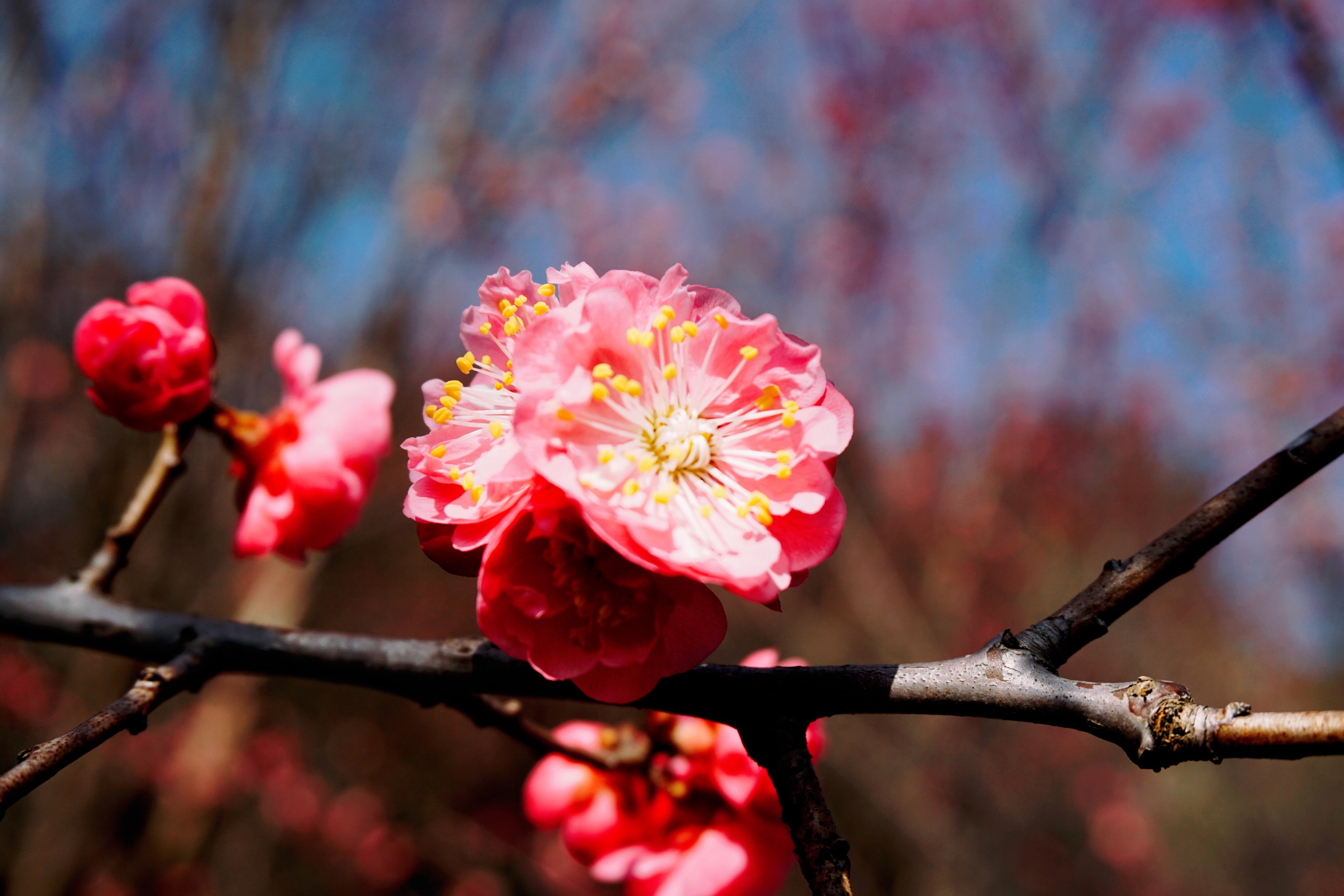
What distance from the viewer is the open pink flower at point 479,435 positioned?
628mm

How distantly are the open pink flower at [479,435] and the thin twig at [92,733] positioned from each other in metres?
0.28

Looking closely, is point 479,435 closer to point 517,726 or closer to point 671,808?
point 517,726

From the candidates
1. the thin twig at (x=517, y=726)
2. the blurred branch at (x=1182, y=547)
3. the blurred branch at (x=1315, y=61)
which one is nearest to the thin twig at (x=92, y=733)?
the thin twig at (x=517, y=726)

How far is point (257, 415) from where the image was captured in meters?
1.19

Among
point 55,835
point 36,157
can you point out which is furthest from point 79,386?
point 55,835

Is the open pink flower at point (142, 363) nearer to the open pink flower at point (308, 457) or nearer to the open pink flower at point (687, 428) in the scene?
the open pink flower at point (308, 457)

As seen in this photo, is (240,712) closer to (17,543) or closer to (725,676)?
(17,543)

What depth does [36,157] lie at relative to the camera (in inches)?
121

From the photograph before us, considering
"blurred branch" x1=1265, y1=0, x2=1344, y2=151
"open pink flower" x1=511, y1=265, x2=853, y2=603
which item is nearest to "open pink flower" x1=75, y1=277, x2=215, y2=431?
"open pink flower" x1=511, y1=265, x2=853, y2=603

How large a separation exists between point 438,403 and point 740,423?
11.7 inches

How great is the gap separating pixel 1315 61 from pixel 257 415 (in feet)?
5.19

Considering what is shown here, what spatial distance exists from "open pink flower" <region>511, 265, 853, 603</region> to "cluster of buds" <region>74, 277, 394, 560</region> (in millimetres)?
618

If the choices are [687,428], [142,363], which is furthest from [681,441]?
[142,363]

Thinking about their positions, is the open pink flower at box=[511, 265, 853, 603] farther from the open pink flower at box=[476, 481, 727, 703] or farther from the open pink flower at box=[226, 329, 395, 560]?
the open pink flower at box=[226, 329, 395, 560]
